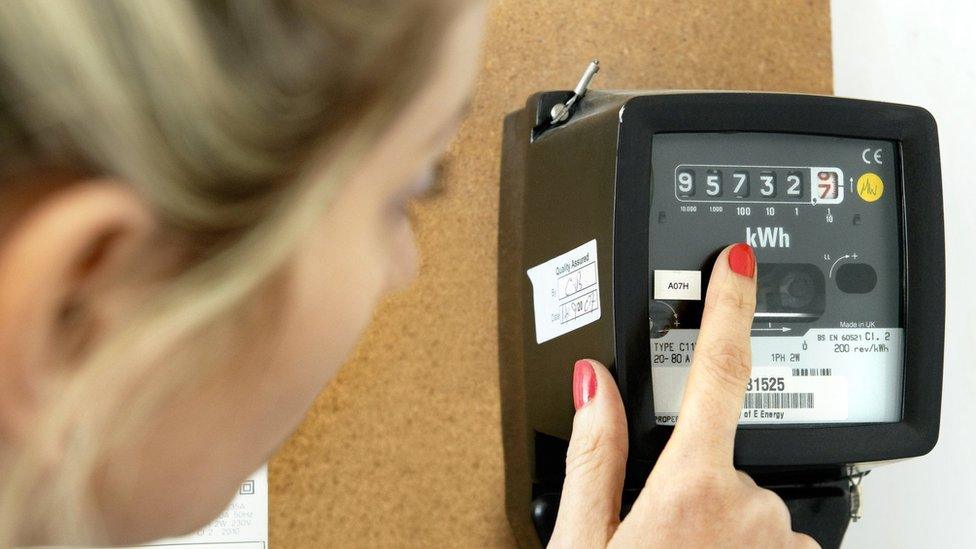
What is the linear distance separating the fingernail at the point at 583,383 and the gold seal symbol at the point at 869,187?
0.21 m

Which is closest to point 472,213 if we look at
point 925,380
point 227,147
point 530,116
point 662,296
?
point 530,116

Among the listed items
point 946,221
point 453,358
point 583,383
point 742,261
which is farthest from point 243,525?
point 946,221

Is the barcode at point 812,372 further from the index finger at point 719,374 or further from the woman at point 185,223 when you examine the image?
the woman at point 185,223

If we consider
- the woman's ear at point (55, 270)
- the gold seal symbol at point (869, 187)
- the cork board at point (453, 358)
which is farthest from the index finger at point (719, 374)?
the woman's ear at point (55, 270)

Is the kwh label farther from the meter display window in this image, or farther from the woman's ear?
the woman's ear

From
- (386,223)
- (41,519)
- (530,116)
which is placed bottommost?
(41,519)

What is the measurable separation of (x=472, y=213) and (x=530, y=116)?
98mm

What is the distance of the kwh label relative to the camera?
0.59 metres

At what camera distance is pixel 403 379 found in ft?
2.41

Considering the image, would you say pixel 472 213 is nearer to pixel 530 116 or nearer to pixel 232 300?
pixel 530 116

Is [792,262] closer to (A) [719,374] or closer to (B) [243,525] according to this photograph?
(A) [719,374]

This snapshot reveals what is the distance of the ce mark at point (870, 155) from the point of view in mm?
609

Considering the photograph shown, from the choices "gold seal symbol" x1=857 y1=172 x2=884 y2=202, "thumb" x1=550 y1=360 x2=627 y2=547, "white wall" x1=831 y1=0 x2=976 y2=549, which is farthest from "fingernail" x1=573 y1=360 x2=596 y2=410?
"white wall" x1=831 y1=0 x2=976 y2=549

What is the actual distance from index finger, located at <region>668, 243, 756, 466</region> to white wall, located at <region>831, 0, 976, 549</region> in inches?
11.4
